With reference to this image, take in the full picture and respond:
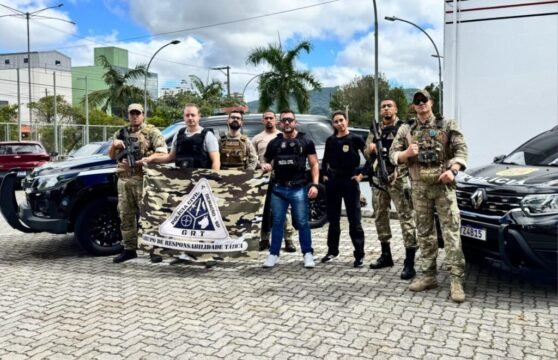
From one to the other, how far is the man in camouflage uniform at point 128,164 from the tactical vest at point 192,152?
0.28 metres

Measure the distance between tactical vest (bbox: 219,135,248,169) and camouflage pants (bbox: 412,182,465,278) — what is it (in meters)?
2.16

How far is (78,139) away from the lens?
93.8 feet

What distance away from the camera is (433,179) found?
495 cm

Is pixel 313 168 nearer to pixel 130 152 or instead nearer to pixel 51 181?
pixel 130 152

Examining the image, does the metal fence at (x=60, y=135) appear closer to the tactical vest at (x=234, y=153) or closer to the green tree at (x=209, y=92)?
the green tree at (x=209, y=92)

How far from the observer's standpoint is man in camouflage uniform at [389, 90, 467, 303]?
16.2 feet

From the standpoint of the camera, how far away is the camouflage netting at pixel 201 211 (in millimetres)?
6047

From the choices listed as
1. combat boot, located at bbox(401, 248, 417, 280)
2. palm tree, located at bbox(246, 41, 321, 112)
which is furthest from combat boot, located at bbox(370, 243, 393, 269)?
palm tree, located at bbox(246, 41, 321, 112)

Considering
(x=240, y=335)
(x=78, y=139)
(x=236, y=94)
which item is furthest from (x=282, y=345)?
(x=236, y=94)

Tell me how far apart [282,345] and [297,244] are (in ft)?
11.8

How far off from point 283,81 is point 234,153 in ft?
66.3

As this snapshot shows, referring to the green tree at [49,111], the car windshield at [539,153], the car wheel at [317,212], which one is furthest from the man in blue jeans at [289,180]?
the green tree at [49,111]

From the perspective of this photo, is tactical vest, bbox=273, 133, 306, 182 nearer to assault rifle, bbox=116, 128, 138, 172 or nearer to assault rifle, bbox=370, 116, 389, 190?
assault rifle, bbox=370, 116, 389, 190

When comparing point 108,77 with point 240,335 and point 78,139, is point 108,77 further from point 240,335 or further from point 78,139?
point 240,335
